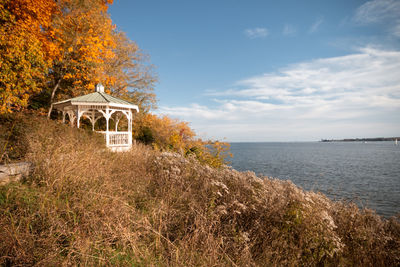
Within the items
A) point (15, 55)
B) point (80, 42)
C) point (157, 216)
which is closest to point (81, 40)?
point (80, 42)

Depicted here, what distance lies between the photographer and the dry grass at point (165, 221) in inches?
95.0

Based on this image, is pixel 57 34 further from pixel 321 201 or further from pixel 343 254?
pixel 343 254

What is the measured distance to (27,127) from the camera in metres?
5.13

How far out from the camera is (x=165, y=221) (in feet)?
11.0

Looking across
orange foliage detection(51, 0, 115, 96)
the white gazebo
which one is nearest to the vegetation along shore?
the white gazebo

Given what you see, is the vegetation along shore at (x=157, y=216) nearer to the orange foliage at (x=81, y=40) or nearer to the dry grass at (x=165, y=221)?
the dry grass at (x=165, y=221)

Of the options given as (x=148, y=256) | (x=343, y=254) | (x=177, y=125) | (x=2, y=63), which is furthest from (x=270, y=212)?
(x=177, y=125)

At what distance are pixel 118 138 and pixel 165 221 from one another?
9349mm

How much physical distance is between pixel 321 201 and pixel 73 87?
17816 mm

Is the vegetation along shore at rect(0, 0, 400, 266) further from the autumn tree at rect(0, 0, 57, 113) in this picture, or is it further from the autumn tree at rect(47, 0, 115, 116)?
the autumn tree at rect(47, 0, 115, 116)

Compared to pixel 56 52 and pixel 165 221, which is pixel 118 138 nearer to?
pixel 56 52

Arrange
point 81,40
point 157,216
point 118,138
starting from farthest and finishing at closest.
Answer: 1. point 81,40
2. point 118,138
3. point 157,216

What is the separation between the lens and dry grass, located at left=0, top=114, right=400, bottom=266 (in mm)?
2412

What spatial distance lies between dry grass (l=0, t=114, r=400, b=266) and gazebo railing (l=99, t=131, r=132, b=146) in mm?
5337
